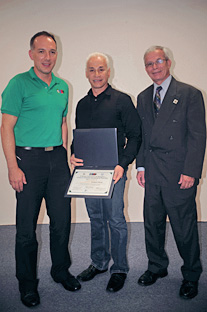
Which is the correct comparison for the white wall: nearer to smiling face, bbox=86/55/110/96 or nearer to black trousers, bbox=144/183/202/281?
smiling face, bbox=86/55/110/96

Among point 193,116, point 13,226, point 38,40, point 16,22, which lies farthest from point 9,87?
point 13,226

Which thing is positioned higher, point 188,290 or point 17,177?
point 17,177

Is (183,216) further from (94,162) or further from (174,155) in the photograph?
(94,162)

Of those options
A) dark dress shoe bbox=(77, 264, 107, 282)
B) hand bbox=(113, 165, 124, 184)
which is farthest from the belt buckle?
dark dress shoe bbox=(77, 264, 107, 282)

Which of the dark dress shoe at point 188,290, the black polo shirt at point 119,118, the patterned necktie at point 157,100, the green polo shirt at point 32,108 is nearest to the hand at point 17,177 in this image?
the green polo shirt at point 32,108

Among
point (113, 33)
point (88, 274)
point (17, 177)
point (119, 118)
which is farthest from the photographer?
point (113, 33)

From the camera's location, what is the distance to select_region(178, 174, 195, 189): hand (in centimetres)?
181

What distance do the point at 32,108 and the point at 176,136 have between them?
959mm

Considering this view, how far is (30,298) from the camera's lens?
5.90 ft

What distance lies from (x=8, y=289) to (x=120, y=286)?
0.83m

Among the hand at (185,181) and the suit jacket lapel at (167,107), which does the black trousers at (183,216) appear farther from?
the suit jacket lapel at (167,107)

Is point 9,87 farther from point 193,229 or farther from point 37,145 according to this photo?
point 193,229

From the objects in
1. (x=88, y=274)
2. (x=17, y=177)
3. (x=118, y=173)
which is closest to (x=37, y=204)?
(x=17, y=177)

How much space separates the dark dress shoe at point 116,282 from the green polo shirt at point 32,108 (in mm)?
1052
